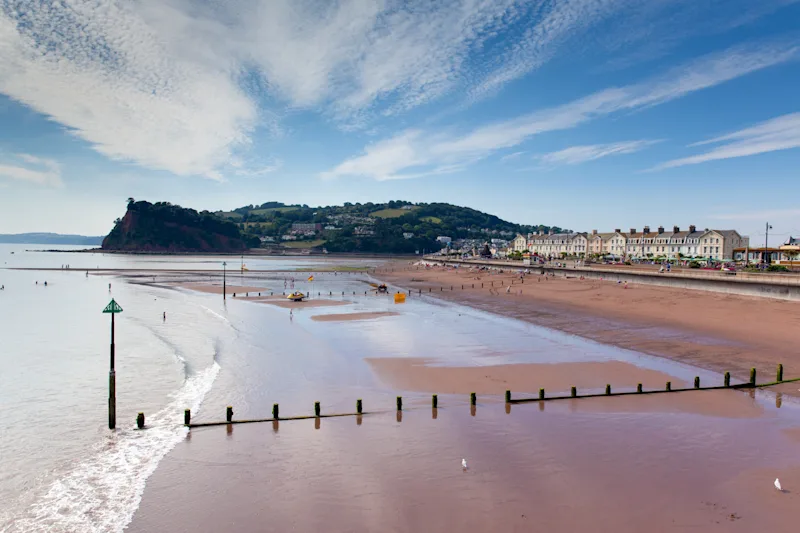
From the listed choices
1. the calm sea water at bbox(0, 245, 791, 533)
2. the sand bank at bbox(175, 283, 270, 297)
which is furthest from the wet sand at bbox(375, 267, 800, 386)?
the sand bank at bbox(175, 283, 270, 297)

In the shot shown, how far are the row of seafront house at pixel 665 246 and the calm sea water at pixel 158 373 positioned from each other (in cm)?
6829

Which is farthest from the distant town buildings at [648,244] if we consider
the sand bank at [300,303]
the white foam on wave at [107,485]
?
the white foam on wave at [107,485]

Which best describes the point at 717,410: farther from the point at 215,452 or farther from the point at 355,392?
the point at 215,452

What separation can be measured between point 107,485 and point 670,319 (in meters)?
37.3

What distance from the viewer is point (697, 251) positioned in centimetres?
10138

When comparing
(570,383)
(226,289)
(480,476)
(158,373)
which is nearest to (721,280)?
(570,383)

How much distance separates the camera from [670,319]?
1428 inches

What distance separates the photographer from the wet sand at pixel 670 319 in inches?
970

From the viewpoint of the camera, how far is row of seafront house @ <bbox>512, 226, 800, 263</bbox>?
89.1 metres

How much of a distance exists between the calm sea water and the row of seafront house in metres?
68.3

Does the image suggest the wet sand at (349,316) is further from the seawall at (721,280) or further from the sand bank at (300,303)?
the seawall at (721,280)

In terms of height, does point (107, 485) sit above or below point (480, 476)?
below

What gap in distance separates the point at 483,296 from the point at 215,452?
45712mm

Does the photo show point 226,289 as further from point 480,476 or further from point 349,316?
point 480,476
